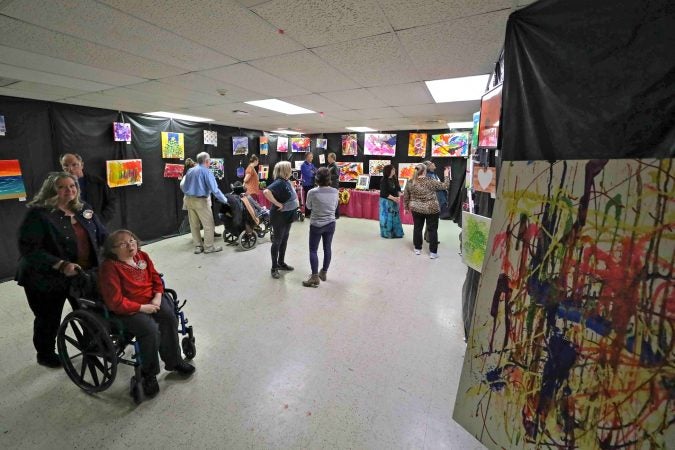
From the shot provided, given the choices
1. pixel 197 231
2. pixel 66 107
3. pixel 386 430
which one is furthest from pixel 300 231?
pixel 386 430

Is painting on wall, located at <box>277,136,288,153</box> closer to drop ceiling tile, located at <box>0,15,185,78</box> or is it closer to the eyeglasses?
drop ceiling tile, located at <box>0,15,185,78</box>

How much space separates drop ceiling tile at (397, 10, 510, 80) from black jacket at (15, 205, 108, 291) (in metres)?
2.40

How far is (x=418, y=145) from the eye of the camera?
23.5 ft

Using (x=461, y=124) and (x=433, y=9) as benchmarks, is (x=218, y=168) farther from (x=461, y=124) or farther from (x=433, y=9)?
(x=433, y=9)

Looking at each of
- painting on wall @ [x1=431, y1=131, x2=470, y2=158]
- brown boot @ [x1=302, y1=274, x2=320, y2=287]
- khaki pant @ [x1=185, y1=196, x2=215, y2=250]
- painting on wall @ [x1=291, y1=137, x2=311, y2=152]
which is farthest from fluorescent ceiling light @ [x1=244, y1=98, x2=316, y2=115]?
painting on wall @ [x1=291, y1=137, x2=311, y2=152]

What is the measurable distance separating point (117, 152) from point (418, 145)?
6.09 m

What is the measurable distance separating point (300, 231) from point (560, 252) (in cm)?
511

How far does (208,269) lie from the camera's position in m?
3.90

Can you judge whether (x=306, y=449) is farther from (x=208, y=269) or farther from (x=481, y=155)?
(x=208, y=269)

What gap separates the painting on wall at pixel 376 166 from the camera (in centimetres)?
765

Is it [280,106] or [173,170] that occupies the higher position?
[280,106]

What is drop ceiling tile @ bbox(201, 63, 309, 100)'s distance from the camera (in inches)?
97.3

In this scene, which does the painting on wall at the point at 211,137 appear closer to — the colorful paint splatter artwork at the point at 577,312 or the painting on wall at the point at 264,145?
the painting on wall at the point at 264,145

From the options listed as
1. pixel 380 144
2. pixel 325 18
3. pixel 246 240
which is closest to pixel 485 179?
pixel 325 18
